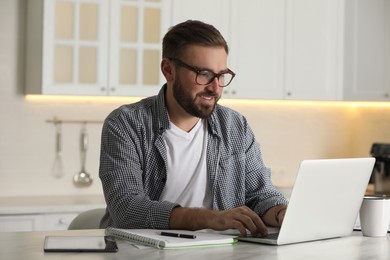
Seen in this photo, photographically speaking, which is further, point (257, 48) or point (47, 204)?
point (257, 48)

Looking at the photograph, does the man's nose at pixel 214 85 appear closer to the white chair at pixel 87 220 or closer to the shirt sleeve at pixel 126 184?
the shirt sleeve at pixel 126 184

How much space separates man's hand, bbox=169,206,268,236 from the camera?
2.18m

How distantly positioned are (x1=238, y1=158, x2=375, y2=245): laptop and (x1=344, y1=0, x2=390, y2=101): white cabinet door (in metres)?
2.97

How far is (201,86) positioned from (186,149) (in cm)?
27

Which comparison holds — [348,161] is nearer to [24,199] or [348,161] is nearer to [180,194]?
[180,194]

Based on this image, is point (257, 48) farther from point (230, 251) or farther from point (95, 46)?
point (230, 251)

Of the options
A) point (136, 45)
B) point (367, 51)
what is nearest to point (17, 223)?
point (136, 45)

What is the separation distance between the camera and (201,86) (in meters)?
2.56

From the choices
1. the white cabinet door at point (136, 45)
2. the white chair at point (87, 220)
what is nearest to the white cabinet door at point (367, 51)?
the white cabinet door at point (136, 45)

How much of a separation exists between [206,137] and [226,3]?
7.42ft

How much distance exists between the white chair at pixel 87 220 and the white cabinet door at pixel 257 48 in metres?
2.22

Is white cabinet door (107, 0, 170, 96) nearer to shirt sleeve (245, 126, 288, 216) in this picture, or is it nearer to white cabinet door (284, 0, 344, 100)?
white cabinet door (284, 0, 344, 100)

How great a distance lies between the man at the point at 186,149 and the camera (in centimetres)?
247

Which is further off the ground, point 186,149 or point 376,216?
point 186,149
